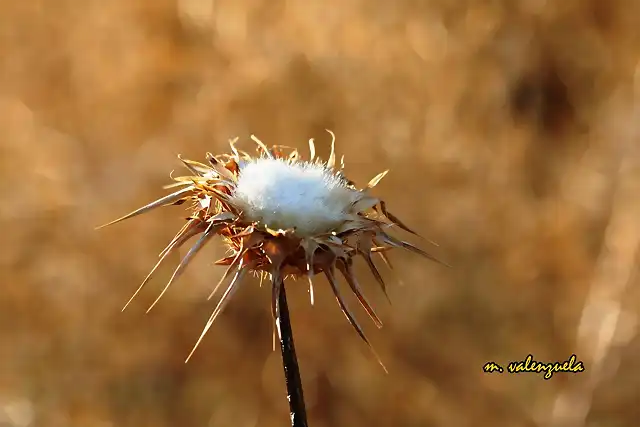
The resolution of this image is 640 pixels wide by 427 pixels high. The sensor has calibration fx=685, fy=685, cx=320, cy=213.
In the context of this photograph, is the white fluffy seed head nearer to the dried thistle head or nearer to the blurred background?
the dried thistle head

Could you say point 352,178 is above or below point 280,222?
above

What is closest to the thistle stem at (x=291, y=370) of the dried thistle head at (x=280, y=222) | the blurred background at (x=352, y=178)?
the dried thistle head at (x=280, y=222)

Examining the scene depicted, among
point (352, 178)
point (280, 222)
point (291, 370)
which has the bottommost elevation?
point (291, 370)

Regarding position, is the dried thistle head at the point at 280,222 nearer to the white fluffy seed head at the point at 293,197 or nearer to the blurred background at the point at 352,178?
the white fluffy seed head at the point at 293,197

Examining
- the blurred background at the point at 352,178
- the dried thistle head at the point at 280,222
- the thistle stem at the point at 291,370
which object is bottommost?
the thistle stem at the point at 291,370

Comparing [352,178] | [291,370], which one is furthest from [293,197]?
[352,178]

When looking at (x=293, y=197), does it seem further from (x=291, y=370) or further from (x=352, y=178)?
(x=352, y=178)

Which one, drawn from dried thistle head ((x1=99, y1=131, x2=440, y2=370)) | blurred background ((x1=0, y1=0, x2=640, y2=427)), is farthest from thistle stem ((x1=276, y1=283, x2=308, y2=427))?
blurred background ((x1=0, y1=0, x2=640, y2=427))
